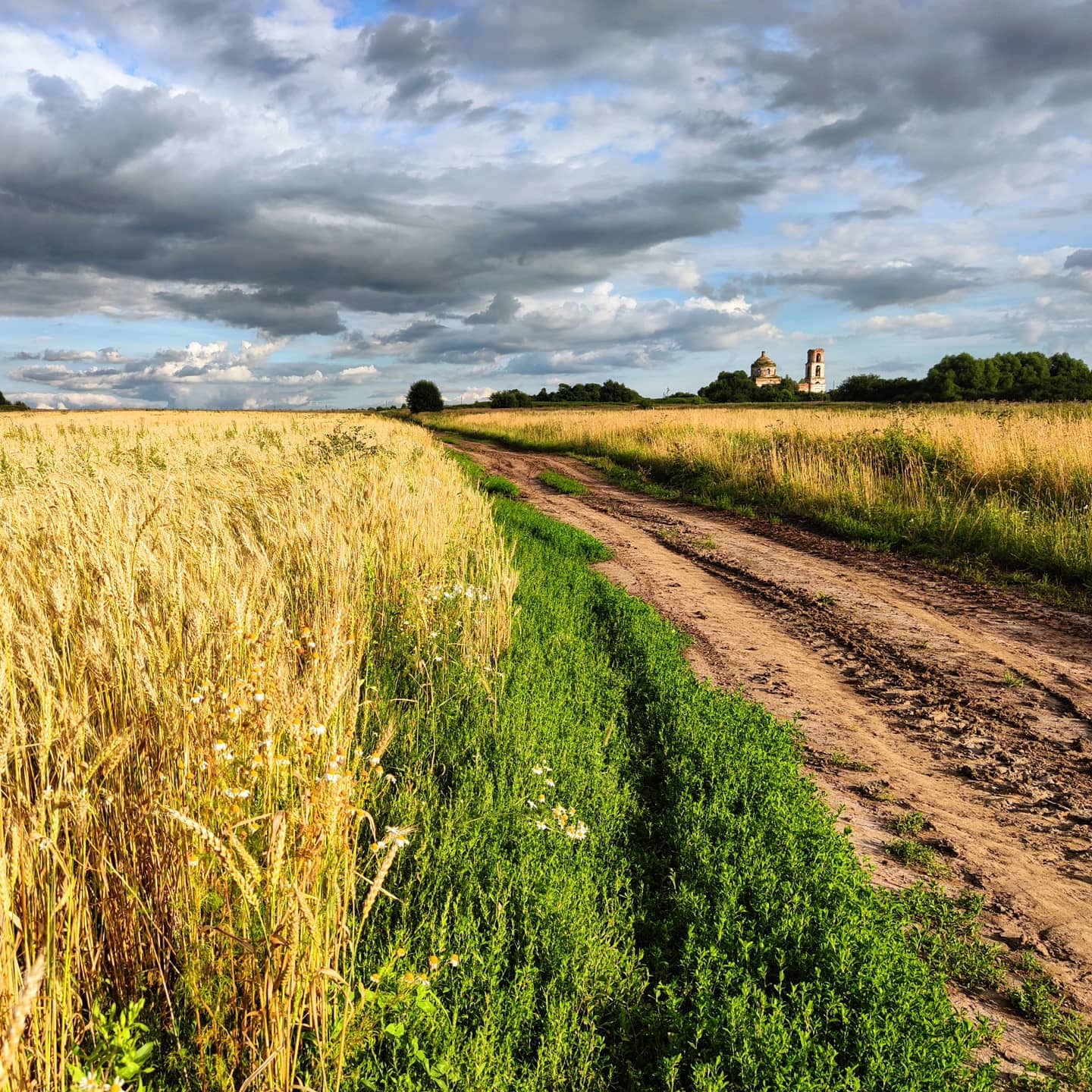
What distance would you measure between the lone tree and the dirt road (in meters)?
75.0

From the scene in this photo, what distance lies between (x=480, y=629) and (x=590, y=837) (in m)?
2.29

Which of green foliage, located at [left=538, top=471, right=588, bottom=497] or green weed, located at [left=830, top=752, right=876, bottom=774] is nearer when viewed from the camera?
green weed, located at [left=830, top=752, right=876, bottom=774]

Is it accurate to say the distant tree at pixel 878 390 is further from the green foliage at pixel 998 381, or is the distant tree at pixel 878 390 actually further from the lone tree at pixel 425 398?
the lone tree at pixel 425 398

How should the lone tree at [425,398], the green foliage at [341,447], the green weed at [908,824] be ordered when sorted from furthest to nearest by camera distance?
the lone tree at [425,398]
the green foliage at [341,447]
the green weed at [908,824]

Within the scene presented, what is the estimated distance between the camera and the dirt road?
385 centimetres

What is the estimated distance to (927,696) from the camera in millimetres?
6059

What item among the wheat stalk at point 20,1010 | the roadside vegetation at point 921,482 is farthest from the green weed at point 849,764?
the roadside vegetation at point 921,482

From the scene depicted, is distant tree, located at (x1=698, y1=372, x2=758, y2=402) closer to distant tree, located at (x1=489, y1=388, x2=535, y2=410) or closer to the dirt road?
distant tree, located at (x1=489, y1=388, x2=535, y2=410)

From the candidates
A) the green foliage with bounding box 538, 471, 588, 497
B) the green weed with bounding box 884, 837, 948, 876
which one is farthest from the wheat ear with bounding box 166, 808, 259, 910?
the green foliage with bounding box 538, 471, 588, 497

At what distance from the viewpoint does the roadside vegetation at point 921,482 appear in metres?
9.95

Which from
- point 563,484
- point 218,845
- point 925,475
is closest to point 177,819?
point 218,845

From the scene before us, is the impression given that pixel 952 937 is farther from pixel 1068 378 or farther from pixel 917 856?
pixel 1068 378

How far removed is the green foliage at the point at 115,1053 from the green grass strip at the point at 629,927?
0.63 meters

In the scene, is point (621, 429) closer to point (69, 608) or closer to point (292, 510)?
point (292, 510)
